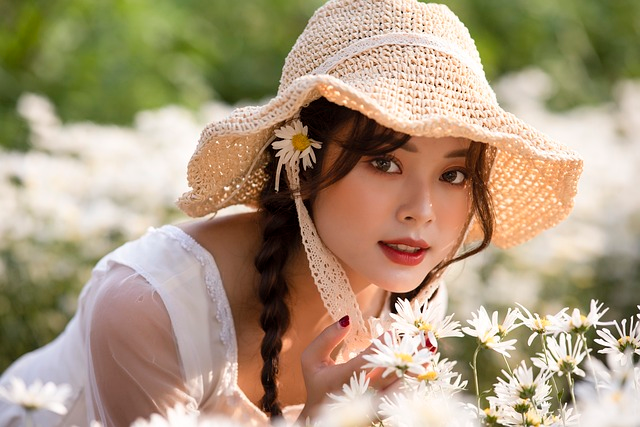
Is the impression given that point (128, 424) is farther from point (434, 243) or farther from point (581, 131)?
point (581, 131)

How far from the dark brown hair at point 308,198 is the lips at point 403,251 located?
19cm

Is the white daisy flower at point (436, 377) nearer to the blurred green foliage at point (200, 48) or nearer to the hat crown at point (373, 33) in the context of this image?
the hat crown at point (373, 33)

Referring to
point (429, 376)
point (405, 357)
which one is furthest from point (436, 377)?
point (405, 357)

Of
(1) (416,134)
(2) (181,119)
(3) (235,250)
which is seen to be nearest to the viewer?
(1) (416,134)

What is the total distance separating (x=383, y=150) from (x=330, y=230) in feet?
0.82

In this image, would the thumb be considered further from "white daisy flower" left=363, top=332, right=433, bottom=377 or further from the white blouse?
"white daisy flower" left=363, top=332, right=433, bottom=377

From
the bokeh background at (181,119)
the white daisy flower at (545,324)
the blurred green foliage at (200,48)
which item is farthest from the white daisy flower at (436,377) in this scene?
the blurred green foliage at (200,48)

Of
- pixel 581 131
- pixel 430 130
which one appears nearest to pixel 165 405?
pixel 430 130

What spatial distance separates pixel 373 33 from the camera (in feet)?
6.07

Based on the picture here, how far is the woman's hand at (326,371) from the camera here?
5.15 feet

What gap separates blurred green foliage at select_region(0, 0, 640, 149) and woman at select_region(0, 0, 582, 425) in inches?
107

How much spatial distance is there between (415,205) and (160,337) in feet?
2.23

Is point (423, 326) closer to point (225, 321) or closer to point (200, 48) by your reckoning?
point (225, 321)

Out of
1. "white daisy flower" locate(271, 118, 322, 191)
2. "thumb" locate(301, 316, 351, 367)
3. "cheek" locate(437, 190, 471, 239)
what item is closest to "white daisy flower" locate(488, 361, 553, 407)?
"thumb" locate(301, 316, 351, 367)
